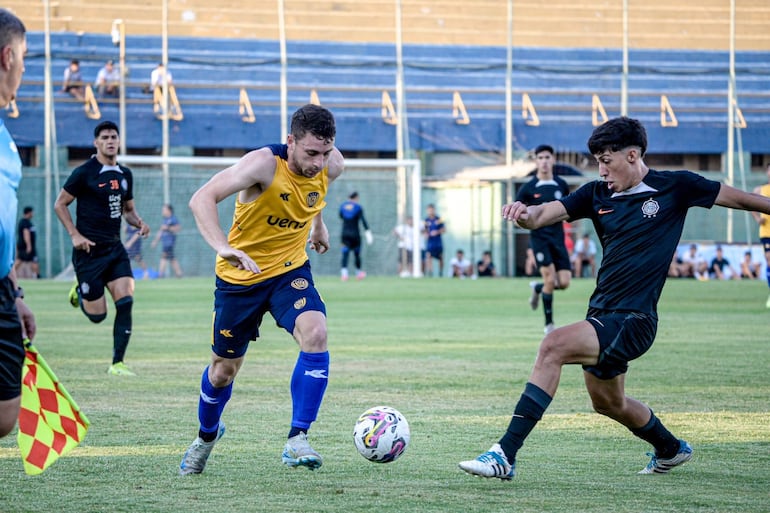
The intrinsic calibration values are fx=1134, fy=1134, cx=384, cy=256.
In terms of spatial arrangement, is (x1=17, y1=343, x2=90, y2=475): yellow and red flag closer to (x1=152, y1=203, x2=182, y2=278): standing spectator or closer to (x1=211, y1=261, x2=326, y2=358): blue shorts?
(x1=211, y1=261, x2=326, y2=358): blue shorts

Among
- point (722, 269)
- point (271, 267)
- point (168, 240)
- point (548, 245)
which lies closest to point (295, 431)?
point (271, 267)

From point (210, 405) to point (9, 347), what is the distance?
7.04ft

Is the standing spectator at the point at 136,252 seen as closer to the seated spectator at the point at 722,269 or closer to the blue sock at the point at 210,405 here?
the seated spectator at the point at 722,269

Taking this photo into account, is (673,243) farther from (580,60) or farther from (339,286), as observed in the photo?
(580,60)

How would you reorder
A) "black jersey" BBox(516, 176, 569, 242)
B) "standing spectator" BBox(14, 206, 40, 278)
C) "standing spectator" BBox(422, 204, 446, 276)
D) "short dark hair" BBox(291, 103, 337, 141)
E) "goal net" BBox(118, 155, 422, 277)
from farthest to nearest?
"standing spectator" BBox(422, 204, 446, 276)
"goal net" BBox(118, 155, 422, 277)
"standing spectator" BBox(14, 206, 40, 278)
"black jersey" BBox(516, 176, 569, 242)
"short dark hair" BBox(291, 103, 337, 141)

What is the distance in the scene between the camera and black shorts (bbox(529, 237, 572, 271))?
15750 mm

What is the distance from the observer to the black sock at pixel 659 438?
5.97m

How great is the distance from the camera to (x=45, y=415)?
4586 mm

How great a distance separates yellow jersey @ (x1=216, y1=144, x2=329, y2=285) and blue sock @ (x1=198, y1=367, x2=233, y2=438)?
0.60 m

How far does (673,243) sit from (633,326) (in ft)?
1.80

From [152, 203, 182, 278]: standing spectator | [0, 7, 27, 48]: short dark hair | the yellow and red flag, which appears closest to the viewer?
[0, 7, 27, 48]: short dark hair

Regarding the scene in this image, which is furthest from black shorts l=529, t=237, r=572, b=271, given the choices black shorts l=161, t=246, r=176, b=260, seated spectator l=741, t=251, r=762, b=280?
black shorts l=161, t=246, r=176, b=260

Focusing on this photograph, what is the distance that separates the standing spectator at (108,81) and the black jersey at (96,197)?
25857 mm

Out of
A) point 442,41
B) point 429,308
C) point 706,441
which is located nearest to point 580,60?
point 442,41
